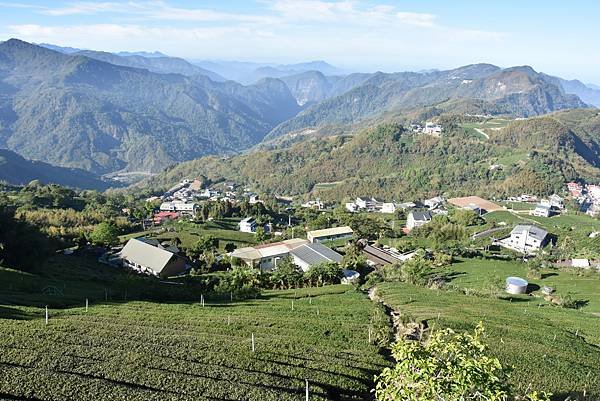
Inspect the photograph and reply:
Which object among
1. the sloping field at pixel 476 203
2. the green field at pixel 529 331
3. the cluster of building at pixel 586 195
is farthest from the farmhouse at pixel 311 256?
the cluster of building at pixel 586 195

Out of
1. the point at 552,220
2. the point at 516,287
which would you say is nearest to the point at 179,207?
the point at 552,220

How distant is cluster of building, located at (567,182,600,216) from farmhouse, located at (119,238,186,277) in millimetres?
126144

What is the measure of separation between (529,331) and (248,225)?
80234mm

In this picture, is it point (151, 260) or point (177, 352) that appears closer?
point (177, 352)

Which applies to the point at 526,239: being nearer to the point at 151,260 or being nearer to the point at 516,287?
the point at 516,287

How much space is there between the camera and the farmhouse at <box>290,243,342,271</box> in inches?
2627

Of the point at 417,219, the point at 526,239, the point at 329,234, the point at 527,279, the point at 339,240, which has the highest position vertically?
the point at 527,279

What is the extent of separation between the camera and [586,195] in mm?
156875

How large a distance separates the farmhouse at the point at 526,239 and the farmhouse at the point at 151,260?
64.2 m

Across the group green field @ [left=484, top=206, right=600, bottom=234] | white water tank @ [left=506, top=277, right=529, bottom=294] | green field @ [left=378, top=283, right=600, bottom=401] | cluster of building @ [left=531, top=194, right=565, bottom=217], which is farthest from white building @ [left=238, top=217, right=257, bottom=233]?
cluster of building @ [left=531, top=194, right=565, bottom=217]

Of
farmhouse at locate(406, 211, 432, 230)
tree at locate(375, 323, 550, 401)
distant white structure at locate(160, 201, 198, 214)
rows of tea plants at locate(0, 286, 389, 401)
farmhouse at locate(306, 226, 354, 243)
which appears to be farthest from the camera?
distant white structure at locate(160, 201, 198, 214)

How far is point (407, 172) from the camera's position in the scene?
19738 cm

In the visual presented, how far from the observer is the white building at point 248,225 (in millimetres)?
107375

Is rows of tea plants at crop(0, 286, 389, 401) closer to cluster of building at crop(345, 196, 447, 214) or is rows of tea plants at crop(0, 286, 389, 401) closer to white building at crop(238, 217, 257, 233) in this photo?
white building at crop(238, 217, 257, 233)
